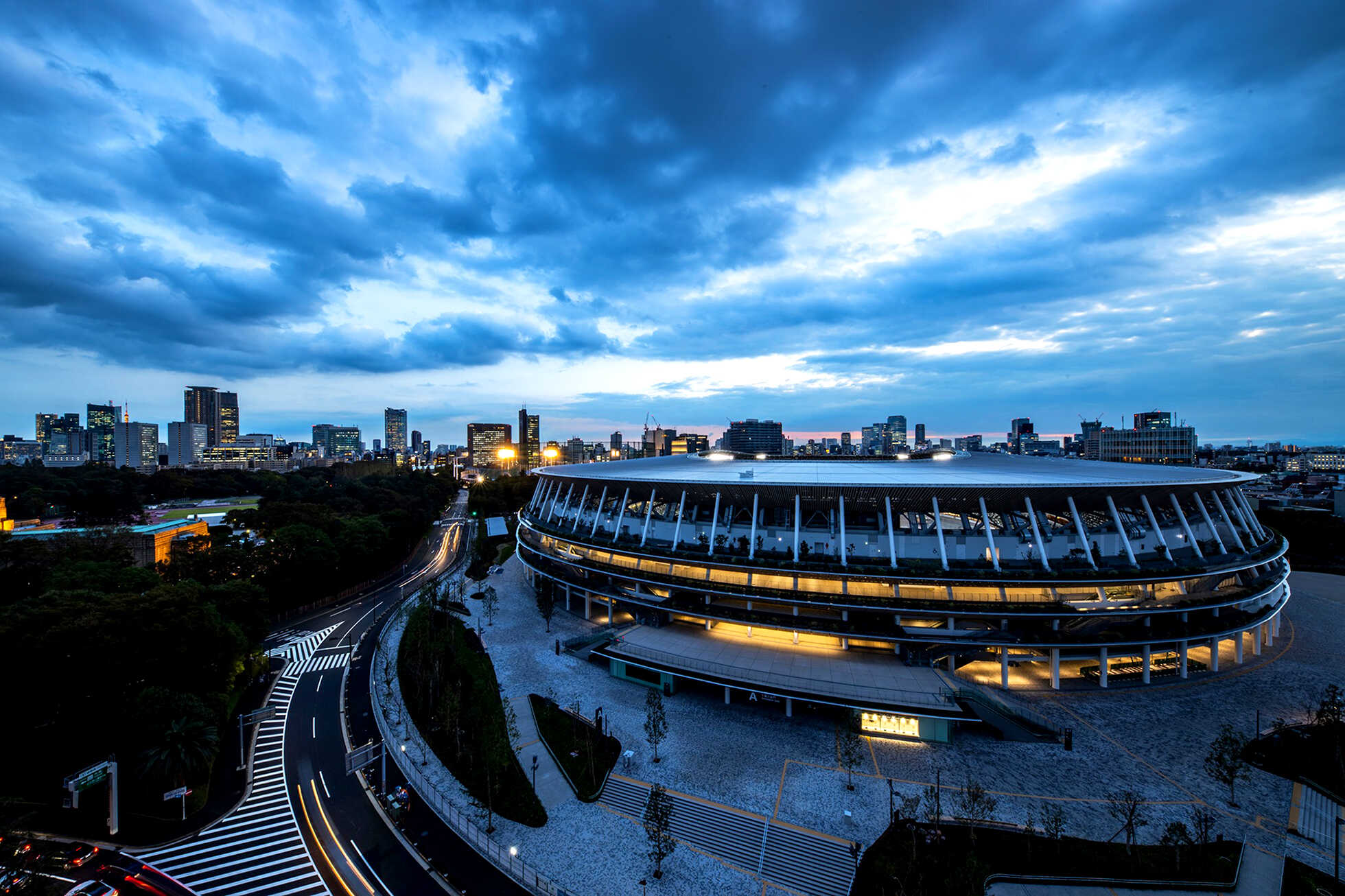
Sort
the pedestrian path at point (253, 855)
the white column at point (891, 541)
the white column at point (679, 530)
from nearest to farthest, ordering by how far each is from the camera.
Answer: the pedestrian path at point (253, 855)
the white column at point (891, 541)
the white column at point (679, 530)

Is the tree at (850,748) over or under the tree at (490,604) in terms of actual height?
over

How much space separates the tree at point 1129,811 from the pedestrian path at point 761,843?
43.7 ft

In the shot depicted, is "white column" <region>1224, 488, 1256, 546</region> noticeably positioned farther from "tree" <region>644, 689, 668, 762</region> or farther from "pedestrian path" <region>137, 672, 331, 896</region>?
"pedestrian path" <region>137, 672, 331, 896</region>

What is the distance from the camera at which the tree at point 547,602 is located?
54.7m

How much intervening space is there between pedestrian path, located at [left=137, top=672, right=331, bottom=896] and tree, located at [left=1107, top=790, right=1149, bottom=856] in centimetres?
3991

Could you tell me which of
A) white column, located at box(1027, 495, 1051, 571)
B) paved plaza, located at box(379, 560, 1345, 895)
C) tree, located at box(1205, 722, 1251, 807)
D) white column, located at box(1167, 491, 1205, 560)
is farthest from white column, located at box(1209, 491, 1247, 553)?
tree, located at box(1205, 722, 1251, 807)

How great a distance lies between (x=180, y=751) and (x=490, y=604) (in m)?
32.2

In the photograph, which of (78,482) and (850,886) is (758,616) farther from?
(78,482)

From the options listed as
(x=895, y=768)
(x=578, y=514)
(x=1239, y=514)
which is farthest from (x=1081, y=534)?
(x=578, y=514)

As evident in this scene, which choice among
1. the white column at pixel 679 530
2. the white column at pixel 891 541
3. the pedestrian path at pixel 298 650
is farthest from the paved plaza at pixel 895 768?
the pedestrian path at pixel 298 650

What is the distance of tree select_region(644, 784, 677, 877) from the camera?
79.4 ft

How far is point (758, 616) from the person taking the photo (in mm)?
44062

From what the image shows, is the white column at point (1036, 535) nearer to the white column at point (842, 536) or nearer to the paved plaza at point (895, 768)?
the white column at point (842, 536)

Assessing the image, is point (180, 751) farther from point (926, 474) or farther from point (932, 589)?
point (926, 474)
